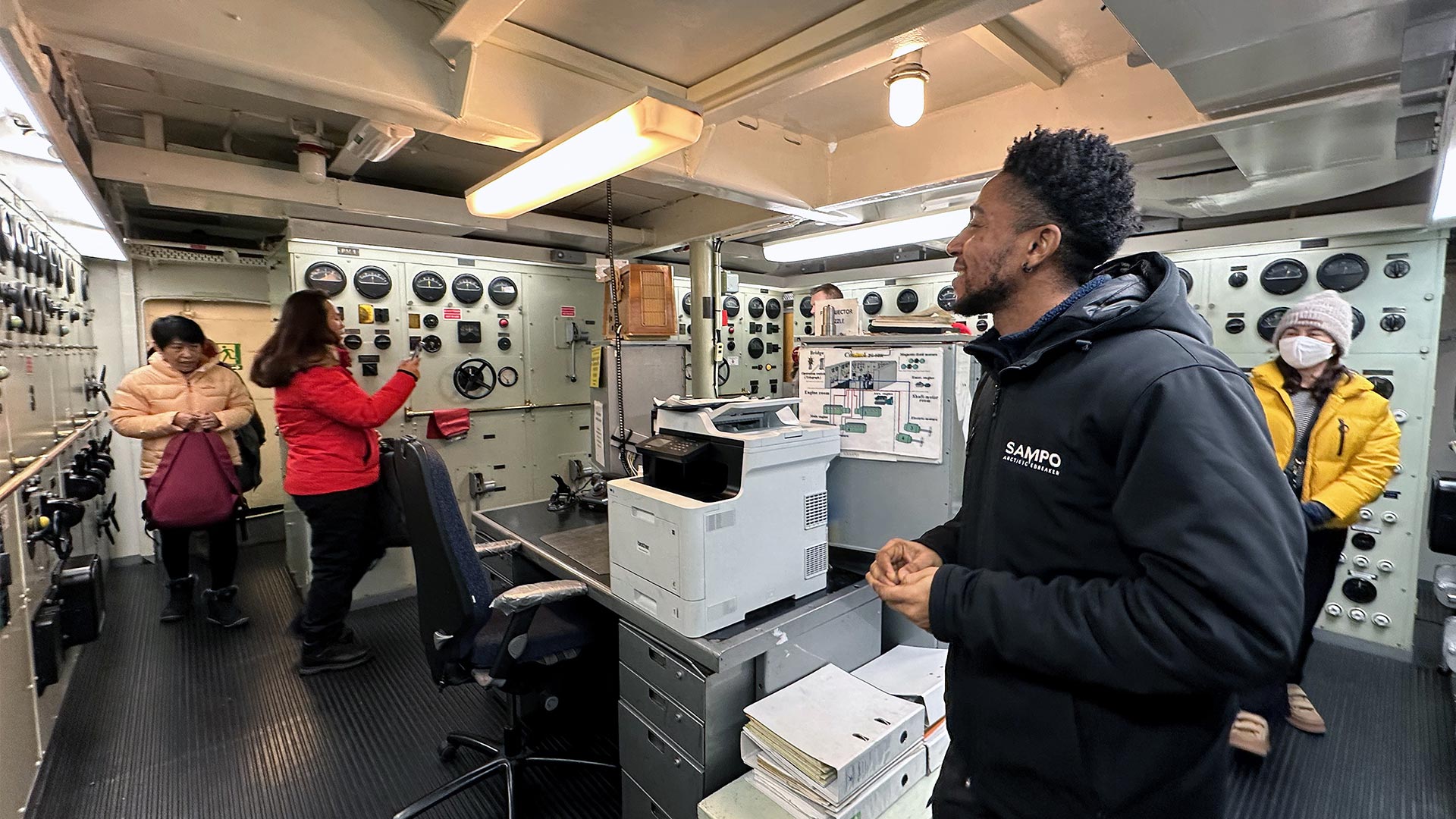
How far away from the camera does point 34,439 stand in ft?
7.50

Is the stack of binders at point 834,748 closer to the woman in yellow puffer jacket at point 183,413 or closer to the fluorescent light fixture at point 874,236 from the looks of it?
the fluorescent light fixture at point 874,236

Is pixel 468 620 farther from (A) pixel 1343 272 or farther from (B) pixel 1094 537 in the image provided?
(A) pixel 1343 272

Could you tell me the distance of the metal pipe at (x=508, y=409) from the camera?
3.99 metres

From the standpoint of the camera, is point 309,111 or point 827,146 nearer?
point 309,111

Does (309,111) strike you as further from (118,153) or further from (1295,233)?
(1295,233)

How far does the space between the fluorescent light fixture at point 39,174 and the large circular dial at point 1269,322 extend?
5266mm

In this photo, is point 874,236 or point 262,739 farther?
point 874,236

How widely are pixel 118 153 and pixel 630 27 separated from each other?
96.2 inches

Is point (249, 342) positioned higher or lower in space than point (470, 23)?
lower

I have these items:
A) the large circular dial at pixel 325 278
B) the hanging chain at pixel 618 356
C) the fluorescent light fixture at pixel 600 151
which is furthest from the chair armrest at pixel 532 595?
the large circular dial at pixel 325 278

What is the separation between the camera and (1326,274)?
3359mm

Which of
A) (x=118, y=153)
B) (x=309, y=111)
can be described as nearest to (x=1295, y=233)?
(x=309, y=111)

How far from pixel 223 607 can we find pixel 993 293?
441 centimetres

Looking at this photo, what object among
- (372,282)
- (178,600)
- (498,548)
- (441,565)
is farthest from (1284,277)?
(178,600)
